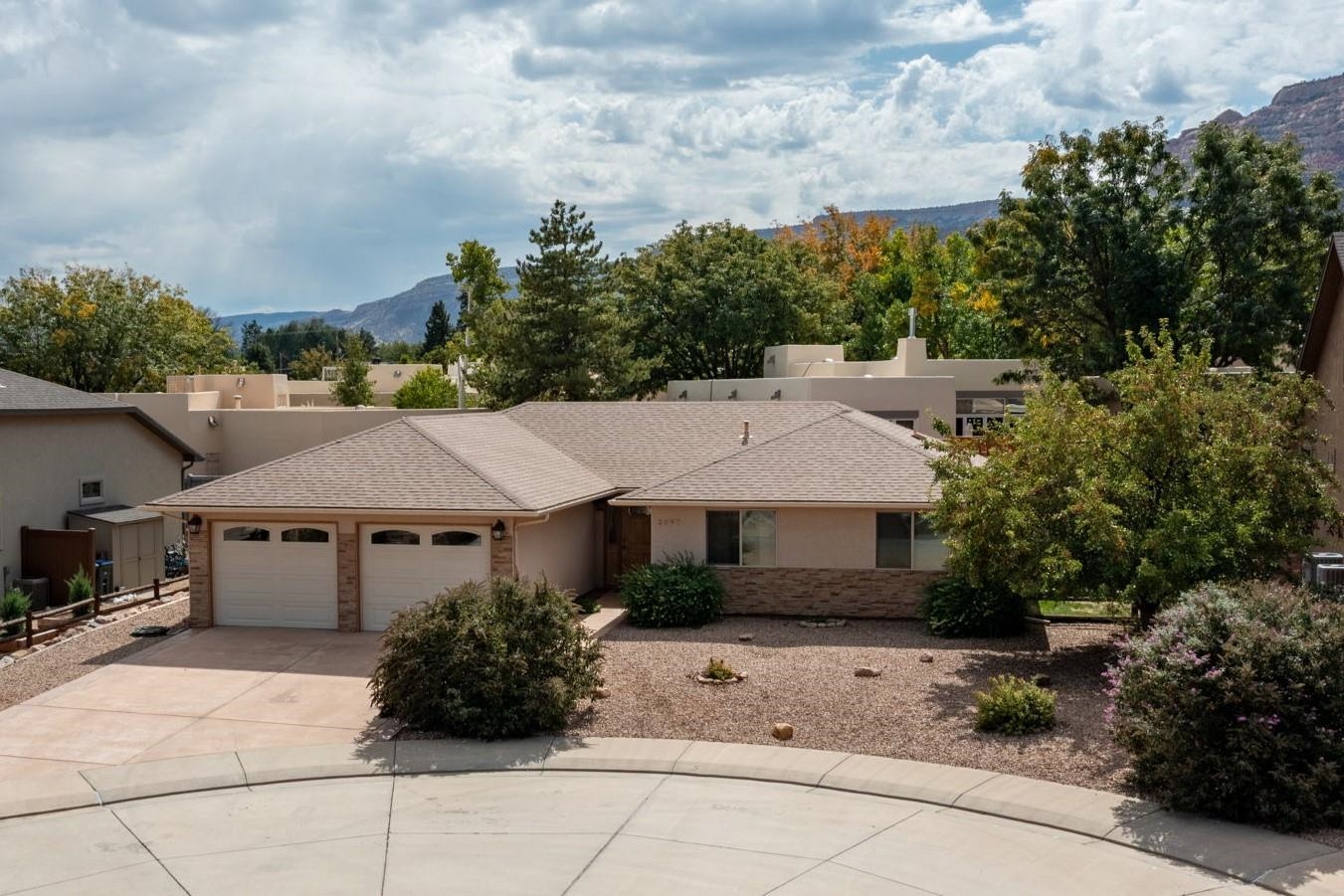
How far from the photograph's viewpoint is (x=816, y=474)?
22.8m

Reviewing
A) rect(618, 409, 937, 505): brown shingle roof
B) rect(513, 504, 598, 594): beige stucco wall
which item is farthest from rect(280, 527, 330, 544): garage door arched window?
rect(618, 409, 937, 505): brown shingle roof

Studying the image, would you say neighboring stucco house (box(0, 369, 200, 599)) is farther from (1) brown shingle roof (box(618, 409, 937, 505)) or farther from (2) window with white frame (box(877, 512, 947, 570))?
(2) window with white frame (box(877, 512, 947, 570))

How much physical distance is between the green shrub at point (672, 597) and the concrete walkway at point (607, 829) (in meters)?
6.78

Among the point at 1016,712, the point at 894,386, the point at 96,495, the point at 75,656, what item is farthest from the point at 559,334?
the point at 1016,712

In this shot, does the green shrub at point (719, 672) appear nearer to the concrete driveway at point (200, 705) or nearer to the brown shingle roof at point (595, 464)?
the brown shingle roof at point (595, 464)

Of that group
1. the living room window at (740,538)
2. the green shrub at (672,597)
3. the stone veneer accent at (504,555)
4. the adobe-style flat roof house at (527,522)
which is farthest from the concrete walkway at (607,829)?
the living room window at (740,538)

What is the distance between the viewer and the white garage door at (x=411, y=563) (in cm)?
2053

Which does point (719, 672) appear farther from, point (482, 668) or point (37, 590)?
point (37, 590)

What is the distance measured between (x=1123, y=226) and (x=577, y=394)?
60.0ft

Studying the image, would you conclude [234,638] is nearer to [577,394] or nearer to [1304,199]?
[577,394]

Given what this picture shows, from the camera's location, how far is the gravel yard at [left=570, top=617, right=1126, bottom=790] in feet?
45.8

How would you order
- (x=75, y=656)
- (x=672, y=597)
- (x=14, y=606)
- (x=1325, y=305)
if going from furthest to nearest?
(x=14, y=606)
(x=1325, y=305)
(x=672, y=597)
(x=75, y=656)

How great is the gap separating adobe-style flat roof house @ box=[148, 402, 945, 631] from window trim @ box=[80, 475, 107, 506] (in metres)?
7.66

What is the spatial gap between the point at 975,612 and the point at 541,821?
10518 mm
